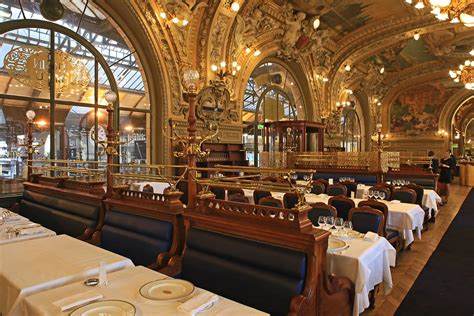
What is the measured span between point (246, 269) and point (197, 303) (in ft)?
2.19

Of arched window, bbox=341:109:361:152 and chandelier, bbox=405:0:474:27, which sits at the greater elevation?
chandelier, bbox=405:0:474:27

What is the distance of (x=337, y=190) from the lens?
686cm

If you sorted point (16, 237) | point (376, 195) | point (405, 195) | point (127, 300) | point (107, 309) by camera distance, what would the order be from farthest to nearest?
point (405, 195) < point (376, 195) < point (16, 237) < point (127, 300) < point (107, 309)

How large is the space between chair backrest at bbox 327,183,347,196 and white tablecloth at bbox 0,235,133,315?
523 cm

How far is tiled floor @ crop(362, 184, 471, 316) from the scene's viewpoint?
3.43 metres

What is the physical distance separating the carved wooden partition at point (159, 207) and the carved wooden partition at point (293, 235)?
0.24 meters

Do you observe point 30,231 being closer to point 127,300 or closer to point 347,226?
point 127,300

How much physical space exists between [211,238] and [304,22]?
11.6 m

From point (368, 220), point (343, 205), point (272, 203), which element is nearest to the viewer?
point (368, 220)

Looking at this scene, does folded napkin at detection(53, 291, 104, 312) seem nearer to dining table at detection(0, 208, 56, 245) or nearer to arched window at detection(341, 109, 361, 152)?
dining table at detection(0, 208, 56, 245)

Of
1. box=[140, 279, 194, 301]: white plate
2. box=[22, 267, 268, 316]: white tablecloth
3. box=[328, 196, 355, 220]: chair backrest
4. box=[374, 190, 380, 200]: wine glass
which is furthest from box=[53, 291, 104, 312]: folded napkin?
box=[374, 190, 380, 200]: wine glass

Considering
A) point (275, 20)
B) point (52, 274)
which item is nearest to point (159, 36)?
point (275, 20)

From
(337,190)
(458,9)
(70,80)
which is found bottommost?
(337,190)

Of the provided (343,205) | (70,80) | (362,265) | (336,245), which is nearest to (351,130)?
(343,205)
